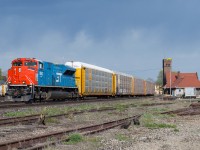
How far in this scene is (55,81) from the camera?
28.4 meters

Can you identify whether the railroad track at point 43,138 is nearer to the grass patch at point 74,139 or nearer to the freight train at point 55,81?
the grass patch at point 74,139

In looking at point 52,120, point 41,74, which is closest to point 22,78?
point 41,74

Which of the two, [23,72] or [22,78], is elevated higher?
[23,72]

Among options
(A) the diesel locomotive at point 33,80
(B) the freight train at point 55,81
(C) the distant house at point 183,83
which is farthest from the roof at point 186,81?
(A) the diesel locomotive at point 33,80

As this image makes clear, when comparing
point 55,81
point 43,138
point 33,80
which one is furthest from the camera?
point 55,81

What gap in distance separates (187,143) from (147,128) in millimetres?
3992

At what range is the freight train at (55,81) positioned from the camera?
2500cm

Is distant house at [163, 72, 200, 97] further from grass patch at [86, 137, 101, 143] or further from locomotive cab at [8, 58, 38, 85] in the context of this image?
grass patch at [86, 137, 101, 143]

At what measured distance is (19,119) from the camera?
13.8 metres

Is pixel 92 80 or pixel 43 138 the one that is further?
pixel 92 80

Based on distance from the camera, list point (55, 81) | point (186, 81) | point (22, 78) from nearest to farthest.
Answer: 1. point (22, 78)
2. point (55, 81)
3. point (186, 81)

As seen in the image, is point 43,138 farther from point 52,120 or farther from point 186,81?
point 186,81

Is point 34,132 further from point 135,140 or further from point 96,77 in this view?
point 96,77

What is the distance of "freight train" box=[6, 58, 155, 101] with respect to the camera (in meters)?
25.0
